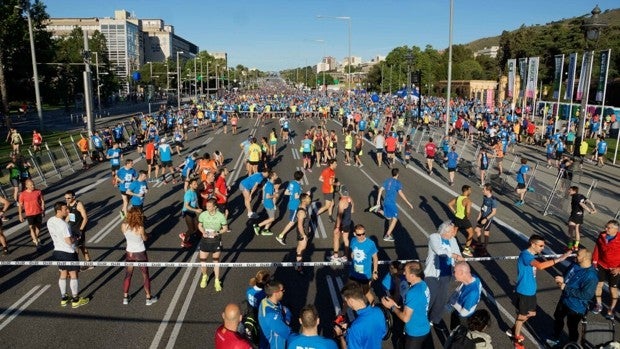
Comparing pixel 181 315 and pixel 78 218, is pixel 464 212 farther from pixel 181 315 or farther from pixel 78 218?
pixel 78 218

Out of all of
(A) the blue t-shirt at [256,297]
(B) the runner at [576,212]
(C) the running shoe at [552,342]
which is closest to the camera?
(A) the blue t-shirt at [256,297]

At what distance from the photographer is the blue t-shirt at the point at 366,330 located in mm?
4531

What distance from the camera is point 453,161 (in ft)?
61.7

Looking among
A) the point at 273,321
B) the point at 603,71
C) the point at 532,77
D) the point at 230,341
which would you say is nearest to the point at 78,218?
the point at 273,321

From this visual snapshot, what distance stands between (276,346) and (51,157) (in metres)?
19.6

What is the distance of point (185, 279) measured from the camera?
9281 millimetres

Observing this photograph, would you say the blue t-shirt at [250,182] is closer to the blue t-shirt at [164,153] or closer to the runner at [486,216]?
the runner at [486,216]

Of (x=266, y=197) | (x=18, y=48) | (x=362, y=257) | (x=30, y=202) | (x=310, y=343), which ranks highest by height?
(x=18, y=48)

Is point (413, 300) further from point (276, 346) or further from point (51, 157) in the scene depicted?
point (51, 157)

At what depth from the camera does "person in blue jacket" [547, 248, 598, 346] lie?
20.6 feet

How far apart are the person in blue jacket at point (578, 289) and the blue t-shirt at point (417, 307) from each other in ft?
7.97

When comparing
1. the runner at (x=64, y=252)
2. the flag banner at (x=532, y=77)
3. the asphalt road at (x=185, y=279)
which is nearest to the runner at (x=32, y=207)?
the asphalt road at (x=185, y=279)

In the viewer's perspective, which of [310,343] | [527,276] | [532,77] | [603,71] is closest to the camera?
[310,343]

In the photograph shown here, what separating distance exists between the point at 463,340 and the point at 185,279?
6252 mm
